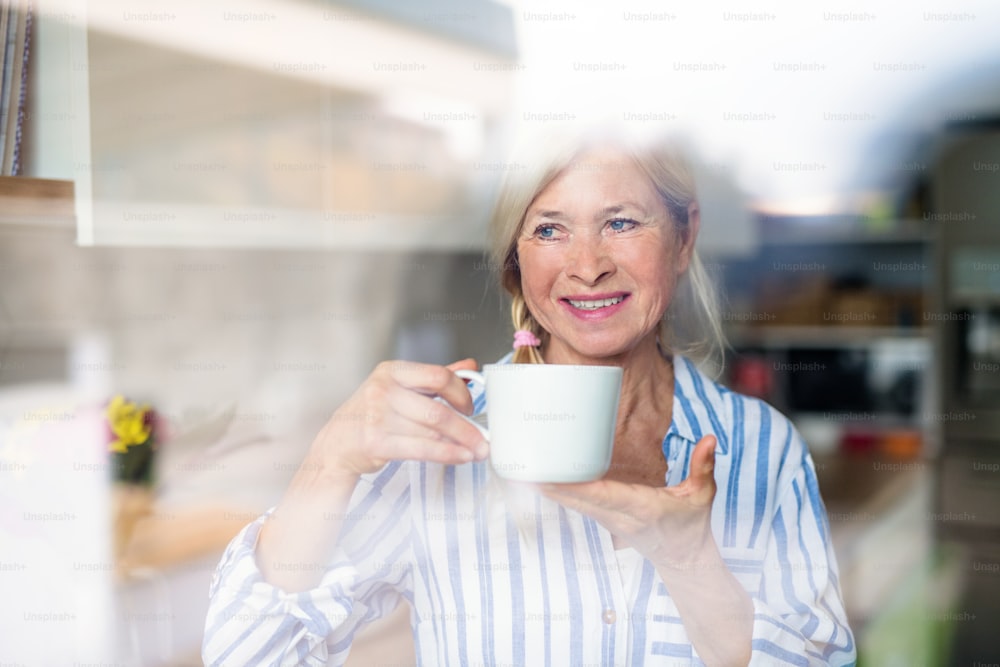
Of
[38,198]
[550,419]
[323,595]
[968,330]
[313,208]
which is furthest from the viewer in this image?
[968,330]

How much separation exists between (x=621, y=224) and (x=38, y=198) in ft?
1.94

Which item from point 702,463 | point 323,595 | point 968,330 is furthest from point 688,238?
point 968,330

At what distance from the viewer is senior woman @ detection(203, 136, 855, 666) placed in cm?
68

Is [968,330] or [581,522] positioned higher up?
[968,330]

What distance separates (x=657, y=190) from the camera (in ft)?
2.50

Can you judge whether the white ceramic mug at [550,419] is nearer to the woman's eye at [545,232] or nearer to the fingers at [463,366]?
the fingers at [463,366]

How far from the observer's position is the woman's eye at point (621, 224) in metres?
0.74

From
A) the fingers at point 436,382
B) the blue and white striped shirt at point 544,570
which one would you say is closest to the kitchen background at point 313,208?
the blue and white striped shirt at point 544,570

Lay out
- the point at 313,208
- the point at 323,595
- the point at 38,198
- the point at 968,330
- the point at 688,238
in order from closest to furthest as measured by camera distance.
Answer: the point at 323,595, the point at 688,238, the point at 38,198, the point at 313,208, the point at 968,330

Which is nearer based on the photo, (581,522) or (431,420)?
(431,420)

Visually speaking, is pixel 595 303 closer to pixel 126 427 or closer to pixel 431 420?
pixel 431 420

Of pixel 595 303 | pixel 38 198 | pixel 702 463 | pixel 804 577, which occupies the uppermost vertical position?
pixel 38 198

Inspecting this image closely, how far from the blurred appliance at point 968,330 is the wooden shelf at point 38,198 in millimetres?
955

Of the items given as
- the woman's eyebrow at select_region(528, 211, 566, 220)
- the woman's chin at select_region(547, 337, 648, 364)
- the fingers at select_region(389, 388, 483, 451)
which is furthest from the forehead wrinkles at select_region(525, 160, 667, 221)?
the fingers at select_region(389, 388, 483, 451)
